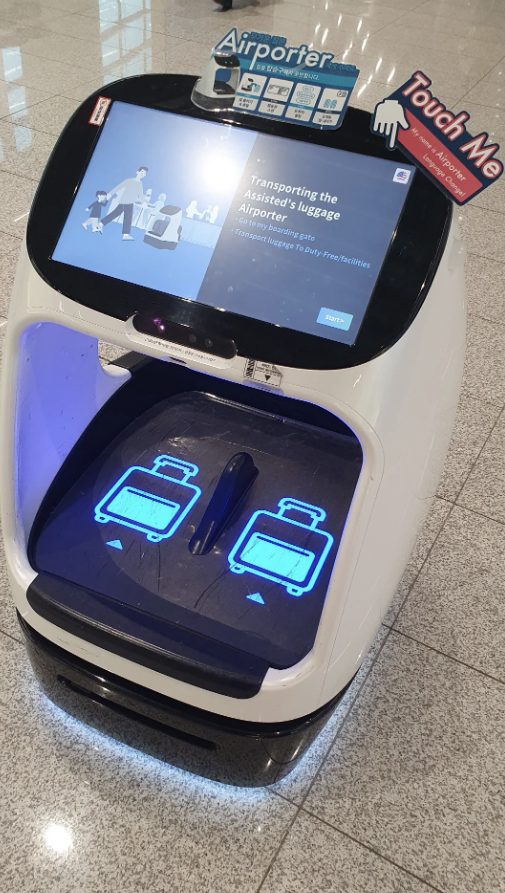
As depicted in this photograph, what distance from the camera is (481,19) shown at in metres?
5.21

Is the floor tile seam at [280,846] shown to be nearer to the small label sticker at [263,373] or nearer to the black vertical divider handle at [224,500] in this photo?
the black vertical divider handle at [224,500]

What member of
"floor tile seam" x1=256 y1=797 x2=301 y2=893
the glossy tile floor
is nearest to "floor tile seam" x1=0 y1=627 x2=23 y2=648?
the glossy tile floor

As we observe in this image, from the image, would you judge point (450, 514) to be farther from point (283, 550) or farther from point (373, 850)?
point (373, 850)

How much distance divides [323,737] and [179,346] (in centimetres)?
74

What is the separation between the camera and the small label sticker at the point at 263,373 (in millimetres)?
799

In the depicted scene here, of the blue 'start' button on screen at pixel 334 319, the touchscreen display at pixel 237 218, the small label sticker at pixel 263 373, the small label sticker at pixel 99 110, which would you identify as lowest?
the small label sticker at pixel 263 373

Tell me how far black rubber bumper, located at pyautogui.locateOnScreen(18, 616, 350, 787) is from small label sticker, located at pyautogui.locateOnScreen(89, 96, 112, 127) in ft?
2.39

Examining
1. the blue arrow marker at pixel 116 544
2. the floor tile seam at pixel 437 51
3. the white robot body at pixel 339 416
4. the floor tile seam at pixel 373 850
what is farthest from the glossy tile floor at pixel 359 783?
the floor tile seam at pixel 437 51

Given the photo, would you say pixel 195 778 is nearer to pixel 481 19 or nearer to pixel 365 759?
pixel 365 759

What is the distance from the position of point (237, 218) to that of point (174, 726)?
0.72 metres

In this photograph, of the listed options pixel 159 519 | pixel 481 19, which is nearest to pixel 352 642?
pixel 159 519

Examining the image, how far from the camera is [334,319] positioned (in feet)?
2.63

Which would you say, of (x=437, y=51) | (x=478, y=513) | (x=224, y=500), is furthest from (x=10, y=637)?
(x=437, y=51)

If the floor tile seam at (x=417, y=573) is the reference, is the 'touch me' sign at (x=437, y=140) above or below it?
above
